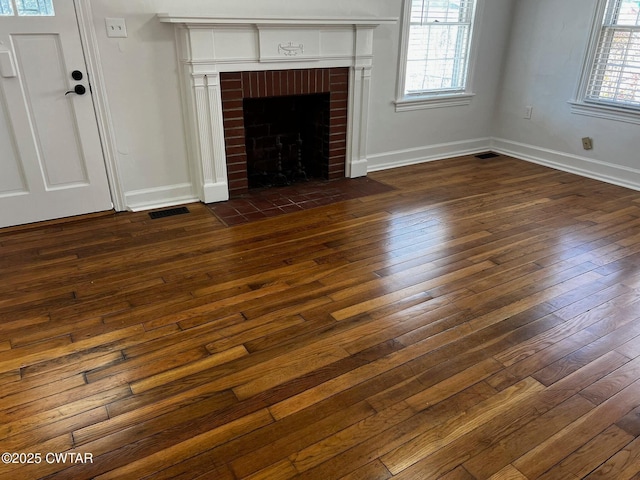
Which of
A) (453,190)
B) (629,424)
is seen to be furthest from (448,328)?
(453,190)

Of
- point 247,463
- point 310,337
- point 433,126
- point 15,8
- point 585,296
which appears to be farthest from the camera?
point 433,126

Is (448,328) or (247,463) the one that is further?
(448,328)

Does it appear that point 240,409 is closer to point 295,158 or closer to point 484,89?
point 295,158

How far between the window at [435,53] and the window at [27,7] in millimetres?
2777

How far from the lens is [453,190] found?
4066 mm

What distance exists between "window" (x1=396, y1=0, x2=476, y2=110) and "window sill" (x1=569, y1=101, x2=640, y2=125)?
1.04m

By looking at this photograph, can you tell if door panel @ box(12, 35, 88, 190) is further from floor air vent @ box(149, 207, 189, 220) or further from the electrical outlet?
floor air vent @ box(149, 207, 189, 220)

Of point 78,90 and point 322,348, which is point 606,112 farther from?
point 78,90

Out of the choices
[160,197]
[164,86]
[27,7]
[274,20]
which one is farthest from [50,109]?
[274,20]

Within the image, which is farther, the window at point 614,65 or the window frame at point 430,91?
the window frame at point 430,91

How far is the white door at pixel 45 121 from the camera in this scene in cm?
289

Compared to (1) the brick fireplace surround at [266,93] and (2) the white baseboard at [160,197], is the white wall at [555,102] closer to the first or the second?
(1) the brick fireplace surround at [266,93]

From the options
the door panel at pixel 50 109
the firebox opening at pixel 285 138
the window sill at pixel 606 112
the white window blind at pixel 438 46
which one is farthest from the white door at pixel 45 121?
the window sill at pixel 606 112

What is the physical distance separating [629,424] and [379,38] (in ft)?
11.4
